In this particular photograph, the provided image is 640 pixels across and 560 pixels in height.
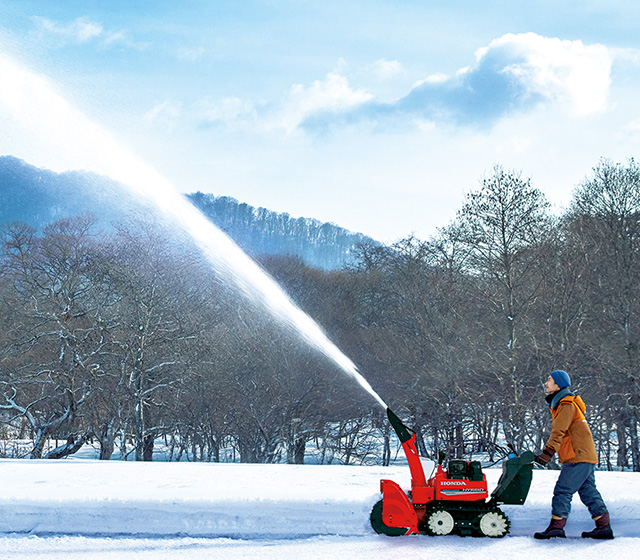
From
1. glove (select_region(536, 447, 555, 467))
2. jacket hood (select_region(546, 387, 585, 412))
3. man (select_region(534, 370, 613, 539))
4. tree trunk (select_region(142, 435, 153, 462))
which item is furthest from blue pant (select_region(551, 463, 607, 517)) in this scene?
tree trunk (select_region(142, 435, 153, 462))

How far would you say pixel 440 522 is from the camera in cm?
473

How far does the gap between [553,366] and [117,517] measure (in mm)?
19229

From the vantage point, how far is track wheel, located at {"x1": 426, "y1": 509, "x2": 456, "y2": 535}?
471 cm

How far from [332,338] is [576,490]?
23.9m

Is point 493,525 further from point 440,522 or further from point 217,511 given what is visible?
point 217,511

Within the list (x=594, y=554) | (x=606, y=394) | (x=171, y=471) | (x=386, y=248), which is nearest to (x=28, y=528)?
(x=171, y=471)

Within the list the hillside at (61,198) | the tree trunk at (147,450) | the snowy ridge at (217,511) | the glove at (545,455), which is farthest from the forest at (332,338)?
the glove at (545,455)

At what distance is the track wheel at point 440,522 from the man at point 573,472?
2.36 feet

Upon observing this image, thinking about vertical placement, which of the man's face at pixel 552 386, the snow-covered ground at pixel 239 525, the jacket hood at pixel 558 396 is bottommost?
the snow-covered ground at pixel 239 525

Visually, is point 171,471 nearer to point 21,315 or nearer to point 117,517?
point 117,517

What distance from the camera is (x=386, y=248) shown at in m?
36.8

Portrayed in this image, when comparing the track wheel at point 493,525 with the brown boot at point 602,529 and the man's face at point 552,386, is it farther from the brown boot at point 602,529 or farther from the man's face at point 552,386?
the man's face at point 552,386

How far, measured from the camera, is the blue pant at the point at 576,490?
4.67 metres

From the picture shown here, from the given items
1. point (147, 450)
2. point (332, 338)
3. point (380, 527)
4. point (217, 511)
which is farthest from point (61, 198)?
point (380, 527)
